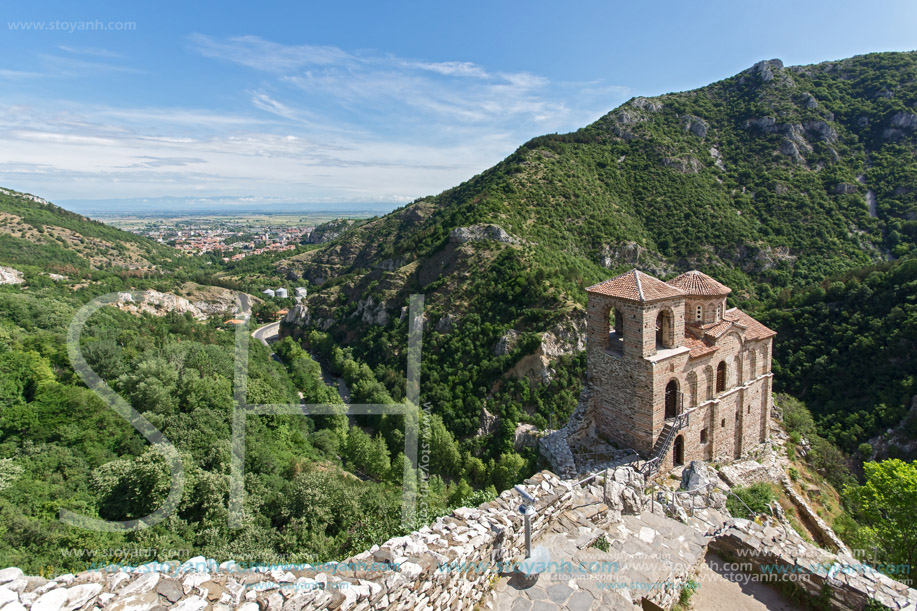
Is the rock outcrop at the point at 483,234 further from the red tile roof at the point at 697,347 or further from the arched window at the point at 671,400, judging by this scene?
the arched window at the point at 671,400

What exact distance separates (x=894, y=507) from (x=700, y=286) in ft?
28.2

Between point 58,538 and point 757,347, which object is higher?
point 757,347

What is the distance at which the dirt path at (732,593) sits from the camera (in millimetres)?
7805

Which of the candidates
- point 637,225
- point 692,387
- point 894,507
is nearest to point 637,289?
point 692,387

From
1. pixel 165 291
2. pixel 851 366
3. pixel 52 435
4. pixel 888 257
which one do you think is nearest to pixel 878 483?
pixel 851 366

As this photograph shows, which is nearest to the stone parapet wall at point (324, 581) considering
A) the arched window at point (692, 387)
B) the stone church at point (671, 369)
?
the stone church at point (671, 369)

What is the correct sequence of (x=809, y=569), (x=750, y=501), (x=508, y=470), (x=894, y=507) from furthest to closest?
(x=508, y=470) → (x=750, y=501) → (x=894, y=507) → (x=809, y=569)

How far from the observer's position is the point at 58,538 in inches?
451

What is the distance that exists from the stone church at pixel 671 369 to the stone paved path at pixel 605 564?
16.0ft

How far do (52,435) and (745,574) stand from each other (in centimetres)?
2256

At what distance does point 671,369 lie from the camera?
48.2ft

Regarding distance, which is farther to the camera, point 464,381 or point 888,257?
A: point 888,257

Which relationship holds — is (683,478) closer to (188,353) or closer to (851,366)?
(851,366)

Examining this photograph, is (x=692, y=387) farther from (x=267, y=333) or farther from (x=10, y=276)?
(x=267, y=333)
